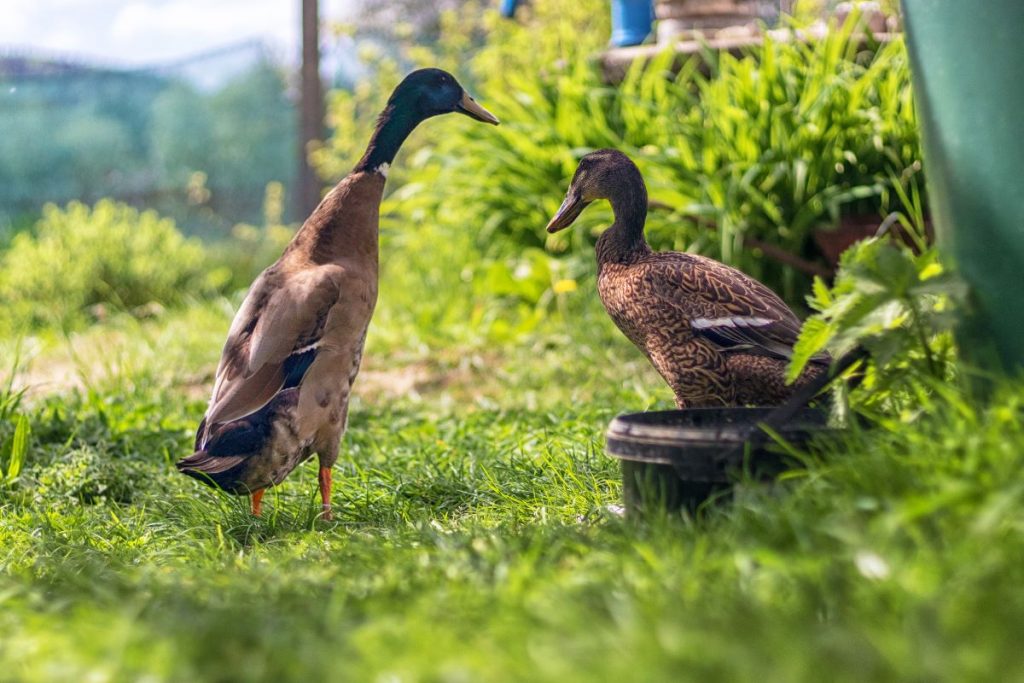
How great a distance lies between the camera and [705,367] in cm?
324

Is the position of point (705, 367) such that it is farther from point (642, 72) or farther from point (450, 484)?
point (642, 72)

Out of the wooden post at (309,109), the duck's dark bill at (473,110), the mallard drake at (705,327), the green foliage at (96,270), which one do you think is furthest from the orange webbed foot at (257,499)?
the wooden post at (309,109)

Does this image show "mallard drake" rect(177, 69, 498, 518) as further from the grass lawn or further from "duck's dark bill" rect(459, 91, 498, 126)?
"duck's dark bill" rect(459, 91, 498, 126)

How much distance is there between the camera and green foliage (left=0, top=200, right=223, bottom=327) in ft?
30.8

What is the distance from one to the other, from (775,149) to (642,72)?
155 cm

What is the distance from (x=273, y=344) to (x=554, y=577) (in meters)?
1.55

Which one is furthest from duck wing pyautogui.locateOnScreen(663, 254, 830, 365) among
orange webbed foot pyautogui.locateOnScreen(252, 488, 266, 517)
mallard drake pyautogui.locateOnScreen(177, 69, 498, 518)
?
orange webbed foot pyautogui.locateOnScreen(252, 488, 266, 517)

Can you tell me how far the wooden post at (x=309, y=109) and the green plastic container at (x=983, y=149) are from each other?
8895mm

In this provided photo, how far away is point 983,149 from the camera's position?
8.33 feet

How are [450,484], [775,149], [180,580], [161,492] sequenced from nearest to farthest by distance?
[180,580]
[450,484]
[161,492]
[775,149]

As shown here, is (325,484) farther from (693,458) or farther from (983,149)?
(983,149)

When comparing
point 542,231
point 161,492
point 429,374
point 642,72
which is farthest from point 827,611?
point 642,72

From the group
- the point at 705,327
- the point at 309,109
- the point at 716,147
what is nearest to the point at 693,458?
the point at 705,327

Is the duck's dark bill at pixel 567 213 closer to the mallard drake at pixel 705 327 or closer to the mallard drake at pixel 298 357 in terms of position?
the mallard drake at pixel 705 327
